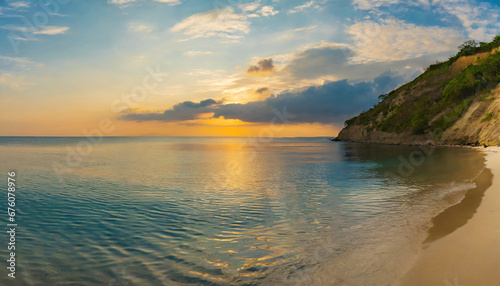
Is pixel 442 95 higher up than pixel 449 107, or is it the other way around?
pixel 442 95

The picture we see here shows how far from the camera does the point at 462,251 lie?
8.45m

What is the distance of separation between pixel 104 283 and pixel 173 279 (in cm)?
185

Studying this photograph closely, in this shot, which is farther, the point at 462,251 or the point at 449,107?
the point at 449,107

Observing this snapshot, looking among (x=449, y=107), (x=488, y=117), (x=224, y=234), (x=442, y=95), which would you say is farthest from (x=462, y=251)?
(x=442, y=95)

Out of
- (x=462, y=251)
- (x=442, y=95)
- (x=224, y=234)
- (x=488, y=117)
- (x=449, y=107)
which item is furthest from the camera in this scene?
(x=442, y=95)

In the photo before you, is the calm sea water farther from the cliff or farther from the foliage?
the cliff

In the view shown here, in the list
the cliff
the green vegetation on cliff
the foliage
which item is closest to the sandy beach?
the cliff

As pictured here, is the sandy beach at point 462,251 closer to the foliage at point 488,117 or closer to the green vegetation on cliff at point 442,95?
the foliage at point 488,117

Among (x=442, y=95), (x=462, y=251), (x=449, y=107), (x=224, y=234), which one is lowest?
(x=224, y=234)

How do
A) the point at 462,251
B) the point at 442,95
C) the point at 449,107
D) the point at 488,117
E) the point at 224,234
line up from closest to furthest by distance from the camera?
the point at 462,251
the point at 224,234
the point at 488,117
the point at 449,107
the point at 442,95

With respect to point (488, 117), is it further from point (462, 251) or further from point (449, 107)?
point (462, 251)

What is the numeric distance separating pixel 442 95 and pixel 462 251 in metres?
123

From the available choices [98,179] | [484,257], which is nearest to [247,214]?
[484,257]

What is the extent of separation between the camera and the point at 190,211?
648 inches
